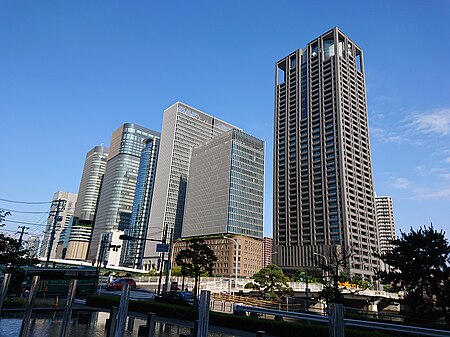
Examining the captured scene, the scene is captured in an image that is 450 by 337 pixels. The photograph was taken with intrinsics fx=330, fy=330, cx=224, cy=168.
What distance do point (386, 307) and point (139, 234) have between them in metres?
145

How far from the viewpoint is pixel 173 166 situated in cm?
17825

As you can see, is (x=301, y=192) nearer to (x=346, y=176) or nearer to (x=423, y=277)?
(x=346, y=176)

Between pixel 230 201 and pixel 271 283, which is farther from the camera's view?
pixel 230 201

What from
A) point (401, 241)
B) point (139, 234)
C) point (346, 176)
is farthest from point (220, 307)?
point (139, 234)

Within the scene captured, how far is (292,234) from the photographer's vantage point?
14150 cm

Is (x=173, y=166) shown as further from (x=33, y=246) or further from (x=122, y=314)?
(x=122, y=314)

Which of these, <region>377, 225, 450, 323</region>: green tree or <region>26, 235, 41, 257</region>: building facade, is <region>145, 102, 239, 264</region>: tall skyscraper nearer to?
<region>26, 235, 41, 257</region>: building facade

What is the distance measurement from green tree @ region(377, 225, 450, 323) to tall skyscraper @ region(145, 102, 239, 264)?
149 m

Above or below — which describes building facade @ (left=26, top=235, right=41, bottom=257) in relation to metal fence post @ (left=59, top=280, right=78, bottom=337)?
above

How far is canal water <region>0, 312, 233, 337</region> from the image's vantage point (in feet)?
53.8

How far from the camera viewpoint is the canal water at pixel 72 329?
16.4 meters

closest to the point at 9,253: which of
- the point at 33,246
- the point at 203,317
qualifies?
the point at 33,246

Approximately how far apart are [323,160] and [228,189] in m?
42.9

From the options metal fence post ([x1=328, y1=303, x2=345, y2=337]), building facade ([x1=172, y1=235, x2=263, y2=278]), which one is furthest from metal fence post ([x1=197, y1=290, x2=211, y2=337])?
building facade ([x1=172, y1=235, x2=263, y2=278])
